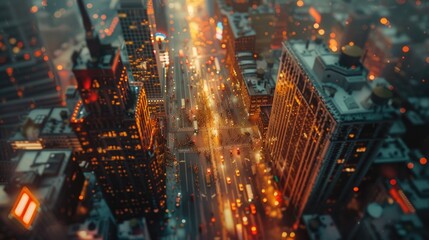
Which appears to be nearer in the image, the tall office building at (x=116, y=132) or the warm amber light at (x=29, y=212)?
the warm amber light at (x=29, y=212)

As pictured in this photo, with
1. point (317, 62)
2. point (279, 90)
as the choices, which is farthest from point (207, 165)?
point (317, 62)

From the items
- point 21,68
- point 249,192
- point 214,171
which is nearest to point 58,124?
point 21,68

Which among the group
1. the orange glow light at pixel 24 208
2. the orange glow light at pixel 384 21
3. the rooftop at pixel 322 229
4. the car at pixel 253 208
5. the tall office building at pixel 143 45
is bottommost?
the orange glow light at pixel 24 208

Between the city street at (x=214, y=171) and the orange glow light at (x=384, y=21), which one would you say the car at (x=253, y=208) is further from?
the orange glow light at (x=384, y=21)

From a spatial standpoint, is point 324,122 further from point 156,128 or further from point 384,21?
point 384,21

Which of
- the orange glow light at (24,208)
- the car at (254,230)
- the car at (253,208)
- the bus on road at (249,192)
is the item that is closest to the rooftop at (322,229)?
the car at (254,230)

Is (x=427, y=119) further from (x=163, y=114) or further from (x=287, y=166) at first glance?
(x=163, y=114)

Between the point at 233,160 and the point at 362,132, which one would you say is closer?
the point at 362,132
